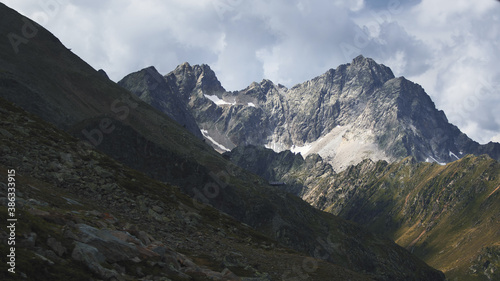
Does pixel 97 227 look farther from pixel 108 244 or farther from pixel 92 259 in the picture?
pixel 92 259

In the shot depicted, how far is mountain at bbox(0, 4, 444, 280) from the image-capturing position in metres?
22.0

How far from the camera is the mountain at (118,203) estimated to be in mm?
22000

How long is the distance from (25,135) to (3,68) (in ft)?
370

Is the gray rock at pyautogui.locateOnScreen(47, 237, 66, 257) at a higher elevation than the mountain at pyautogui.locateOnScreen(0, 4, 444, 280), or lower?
lower

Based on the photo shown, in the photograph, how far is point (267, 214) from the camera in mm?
141750

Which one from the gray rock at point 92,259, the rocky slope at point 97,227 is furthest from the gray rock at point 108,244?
the gray rock at point 92,259

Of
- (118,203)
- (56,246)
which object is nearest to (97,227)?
(56,246)

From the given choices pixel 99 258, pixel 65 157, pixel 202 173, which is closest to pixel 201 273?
pixel 99 258

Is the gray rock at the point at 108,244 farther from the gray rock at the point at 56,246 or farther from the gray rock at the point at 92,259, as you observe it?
the gray rock at the point at 56,246

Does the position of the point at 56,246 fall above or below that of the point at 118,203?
below

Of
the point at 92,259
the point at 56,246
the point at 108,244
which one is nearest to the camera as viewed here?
the point at 56,246

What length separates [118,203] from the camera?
46.6 m

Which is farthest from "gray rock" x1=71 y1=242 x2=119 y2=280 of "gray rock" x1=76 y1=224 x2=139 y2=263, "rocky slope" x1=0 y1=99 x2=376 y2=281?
"gray rock" x1=76 y1=224 x2=139 y2=263

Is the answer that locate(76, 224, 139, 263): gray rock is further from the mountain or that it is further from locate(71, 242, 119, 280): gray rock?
locate(71, 242, 119, 280): gray rock
